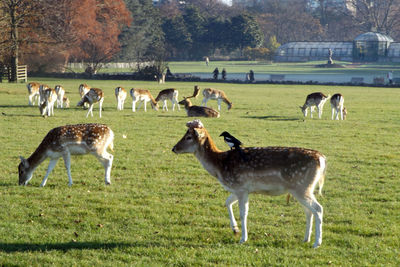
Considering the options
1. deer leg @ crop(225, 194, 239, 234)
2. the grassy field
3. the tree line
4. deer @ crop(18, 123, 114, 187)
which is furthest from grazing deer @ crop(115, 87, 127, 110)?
the tree line

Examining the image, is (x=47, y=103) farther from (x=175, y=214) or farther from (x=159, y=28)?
(x=159, y=28)

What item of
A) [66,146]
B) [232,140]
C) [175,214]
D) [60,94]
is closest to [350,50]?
[60,94]

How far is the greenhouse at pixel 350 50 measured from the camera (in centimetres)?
8825

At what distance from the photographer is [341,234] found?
752 cm

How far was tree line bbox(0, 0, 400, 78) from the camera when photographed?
51.9m

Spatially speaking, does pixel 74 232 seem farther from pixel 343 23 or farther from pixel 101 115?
pixel 343 23

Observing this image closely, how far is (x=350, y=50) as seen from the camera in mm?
90438

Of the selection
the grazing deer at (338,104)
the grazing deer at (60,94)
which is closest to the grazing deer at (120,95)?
the grazing deer at (60,94)

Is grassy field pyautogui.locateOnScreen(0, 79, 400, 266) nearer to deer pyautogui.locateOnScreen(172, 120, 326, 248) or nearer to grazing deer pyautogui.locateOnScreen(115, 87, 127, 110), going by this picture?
deer pyautogui.locateOnScreen(172, 120, 326, 248)

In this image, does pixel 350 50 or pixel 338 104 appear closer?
pixel 338 104

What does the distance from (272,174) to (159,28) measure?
8201cm

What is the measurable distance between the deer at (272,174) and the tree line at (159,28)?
129 ft

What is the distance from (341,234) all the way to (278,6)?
119278 mm

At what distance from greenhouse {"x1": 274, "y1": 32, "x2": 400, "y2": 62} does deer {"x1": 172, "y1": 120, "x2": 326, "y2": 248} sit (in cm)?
8634
